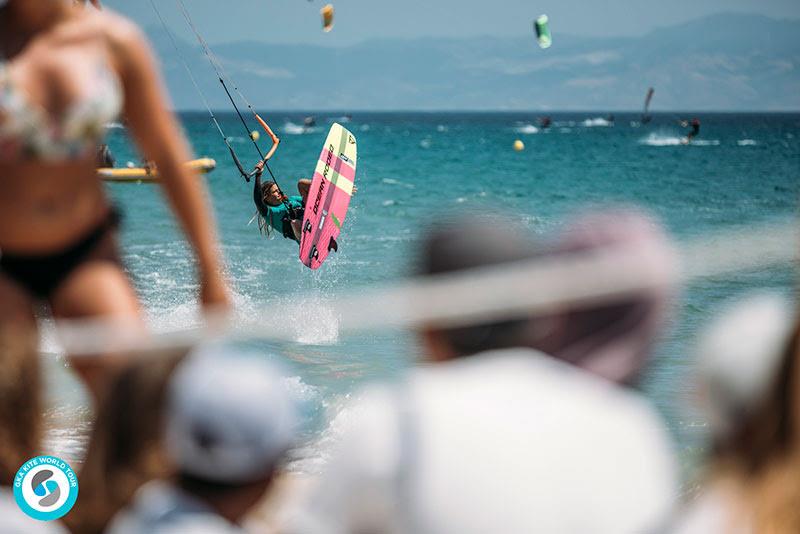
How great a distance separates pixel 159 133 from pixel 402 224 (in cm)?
1617

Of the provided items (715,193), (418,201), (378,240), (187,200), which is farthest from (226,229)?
(187,200)

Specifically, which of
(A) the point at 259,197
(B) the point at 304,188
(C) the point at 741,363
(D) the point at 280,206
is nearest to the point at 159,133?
(C) the point at 741,363

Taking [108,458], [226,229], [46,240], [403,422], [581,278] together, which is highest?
[581,278]

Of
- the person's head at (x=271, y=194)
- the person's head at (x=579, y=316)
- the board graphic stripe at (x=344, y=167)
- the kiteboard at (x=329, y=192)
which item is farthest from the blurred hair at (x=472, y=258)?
the board graphic stripe at (x=344, y=167)

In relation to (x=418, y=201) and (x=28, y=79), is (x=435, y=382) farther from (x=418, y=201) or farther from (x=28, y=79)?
(x=418, y=201)

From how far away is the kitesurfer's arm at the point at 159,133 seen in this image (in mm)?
1472

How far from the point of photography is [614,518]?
3.48ft

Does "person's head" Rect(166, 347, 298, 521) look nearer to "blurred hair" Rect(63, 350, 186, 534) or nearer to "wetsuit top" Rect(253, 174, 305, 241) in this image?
"blurred hair" Rect(63, 350, 186, 534)

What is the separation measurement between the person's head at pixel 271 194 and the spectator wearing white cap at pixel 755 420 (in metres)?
7.11

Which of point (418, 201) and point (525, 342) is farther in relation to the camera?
point (418, 201)

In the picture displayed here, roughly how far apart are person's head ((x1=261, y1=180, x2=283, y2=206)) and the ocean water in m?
1.02

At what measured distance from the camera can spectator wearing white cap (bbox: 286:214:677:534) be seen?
3.29 feet

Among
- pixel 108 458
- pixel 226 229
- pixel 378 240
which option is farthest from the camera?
pixel 226 229

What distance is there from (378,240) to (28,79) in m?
13.9
